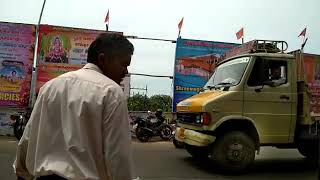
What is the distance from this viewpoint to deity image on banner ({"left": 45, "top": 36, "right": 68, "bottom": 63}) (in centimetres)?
1623

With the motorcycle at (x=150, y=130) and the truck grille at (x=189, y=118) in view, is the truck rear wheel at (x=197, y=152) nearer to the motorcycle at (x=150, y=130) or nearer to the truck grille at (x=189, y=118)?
the truck grille at (x=189, y=118)

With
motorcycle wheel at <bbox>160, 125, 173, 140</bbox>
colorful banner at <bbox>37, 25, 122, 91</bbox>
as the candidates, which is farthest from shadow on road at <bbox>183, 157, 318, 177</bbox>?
colorful banner at <bbox>37, 25, 122, 91</bbox>

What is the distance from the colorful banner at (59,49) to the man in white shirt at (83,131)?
45.2 ft

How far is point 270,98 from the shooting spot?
388 inches

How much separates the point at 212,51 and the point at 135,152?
6.16 metres

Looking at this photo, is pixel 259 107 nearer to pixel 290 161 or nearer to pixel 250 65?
pixel 250 65

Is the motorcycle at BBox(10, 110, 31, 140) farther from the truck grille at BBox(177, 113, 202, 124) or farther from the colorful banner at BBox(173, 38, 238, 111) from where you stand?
the truck grille at BBox(177, 113, 202, 124)

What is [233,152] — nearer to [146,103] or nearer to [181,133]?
[181,133]

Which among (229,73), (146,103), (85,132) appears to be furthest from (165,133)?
(85,132)

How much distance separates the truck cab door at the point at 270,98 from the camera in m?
9.80

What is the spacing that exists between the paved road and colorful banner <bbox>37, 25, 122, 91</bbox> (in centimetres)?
316

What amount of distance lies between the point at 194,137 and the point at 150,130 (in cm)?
584

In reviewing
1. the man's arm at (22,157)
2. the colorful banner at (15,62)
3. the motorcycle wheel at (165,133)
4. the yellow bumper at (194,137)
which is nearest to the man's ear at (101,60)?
the man's arm at (22,157)

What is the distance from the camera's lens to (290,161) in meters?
11.9
